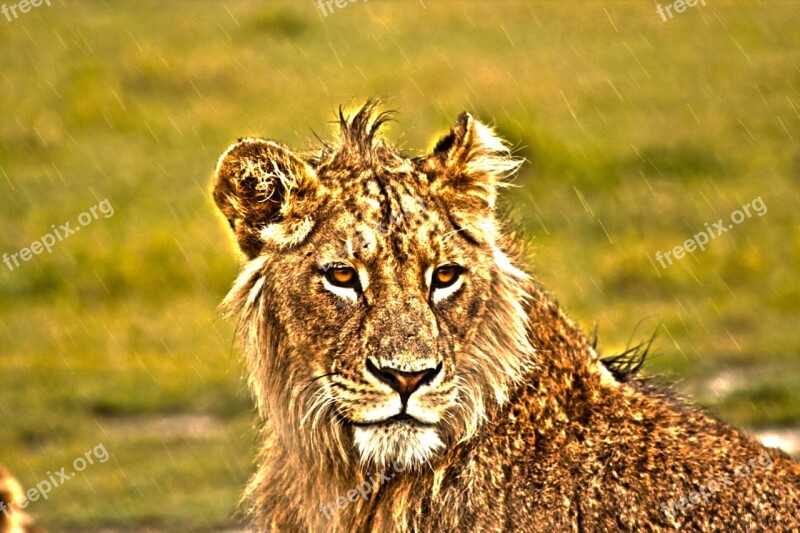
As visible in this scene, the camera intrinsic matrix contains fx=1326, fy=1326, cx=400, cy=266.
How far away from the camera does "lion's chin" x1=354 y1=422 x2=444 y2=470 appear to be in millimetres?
4219

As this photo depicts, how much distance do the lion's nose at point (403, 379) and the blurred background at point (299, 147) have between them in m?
3.85

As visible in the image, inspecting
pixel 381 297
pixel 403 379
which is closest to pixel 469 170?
pixel 381 297

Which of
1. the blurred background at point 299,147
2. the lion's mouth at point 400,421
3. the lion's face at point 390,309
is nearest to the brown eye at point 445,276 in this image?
the lion's face at point 390,309

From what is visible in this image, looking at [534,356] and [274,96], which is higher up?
[274,96]

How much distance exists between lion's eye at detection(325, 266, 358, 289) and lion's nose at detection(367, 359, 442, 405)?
327 mm

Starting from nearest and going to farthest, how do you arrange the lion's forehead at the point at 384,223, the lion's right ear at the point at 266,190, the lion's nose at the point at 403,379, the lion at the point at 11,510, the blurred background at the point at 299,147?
the lion's nose at the point at 403,379
the lion's forehead at the point at 384,223
the lion's right ear at the point at 266,190
the lion at the point at 11,510
the blurred background at the point at 299,147

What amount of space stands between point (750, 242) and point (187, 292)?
576cm

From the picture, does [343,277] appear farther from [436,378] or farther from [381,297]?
[436,378]

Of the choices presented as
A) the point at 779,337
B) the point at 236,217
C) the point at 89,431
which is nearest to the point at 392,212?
the point at 236,217

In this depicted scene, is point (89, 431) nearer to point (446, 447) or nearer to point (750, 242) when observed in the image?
point (446, 447)

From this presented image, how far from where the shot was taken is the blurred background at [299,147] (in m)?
10.0

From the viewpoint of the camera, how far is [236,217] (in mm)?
4570

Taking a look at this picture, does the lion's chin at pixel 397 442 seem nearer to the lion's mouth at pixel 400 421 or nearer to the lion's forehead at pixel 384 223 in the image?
the lion's mouth at pixel 400 421

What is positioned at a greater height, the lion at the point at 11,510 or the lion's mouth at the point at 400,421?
the lion at the point at 11,510
